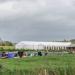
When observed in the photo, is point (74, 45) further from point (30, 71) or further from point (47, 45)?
point (30, 71)

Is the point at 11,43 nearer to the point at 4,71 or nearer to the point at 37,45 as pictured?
the point at 37,45

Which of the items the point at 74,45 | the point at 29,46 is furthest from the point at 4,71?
the point at 74,45

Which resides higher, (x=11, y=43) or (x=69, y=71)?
(x=11, y=43)

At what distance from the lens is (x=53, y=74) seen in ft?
69.0

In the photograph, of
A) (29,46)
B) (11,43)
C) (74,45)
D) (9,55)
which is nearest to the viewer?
(9,55)

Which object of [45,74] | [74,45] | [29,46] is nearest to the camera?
[45,74]

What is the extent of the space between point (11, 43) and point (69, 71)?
141703 millimetres

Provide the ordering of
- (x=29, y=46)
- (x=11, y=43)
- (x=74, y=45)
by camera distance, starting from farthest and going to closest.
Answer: (x=11, y=43) → (x=74, y=45) → (x=29, y=46)

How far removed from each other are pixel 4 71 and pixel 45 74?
2594mm

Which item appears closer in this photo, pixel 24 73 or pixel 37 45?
pixel 24 73

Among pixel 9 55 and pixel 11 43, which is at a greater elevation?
pixel 11 43

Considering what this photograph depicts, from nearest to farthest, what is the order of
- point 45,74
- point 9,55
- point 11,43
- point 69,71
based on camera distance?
point 45,74, point 69,71, point 9,55, point 11,43

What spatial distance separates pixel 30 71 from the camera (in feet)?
68.7

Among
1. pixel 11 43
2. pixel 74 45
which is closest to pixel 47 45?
pixel 74 45
